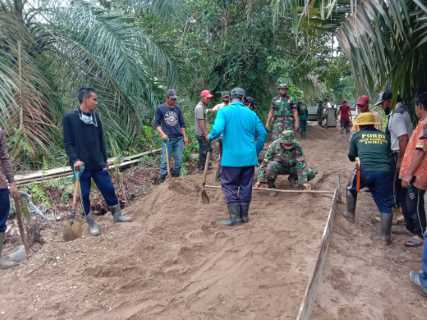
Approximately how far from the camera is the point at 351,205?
519cm

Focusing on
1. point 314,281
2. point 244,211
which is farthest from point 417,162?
point 244,211

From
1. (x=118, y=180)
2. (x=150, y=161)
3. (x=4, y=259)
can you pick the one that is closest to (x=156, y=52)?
(x=150, y=161)

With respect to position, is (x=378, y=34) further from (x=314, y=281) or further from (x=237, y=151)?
(x=314, y=281)

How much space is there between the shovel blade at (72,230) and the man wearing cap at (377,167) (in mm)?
3288

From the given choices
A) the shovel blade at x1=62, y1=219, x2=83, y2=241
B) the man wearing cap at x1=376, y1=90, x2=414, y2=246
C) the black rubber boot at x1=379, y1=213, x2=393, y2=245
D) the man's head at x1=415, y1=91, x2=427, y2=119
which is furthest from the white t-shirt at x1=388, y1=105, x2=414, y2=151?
the shovel blade at x1=62, y1=219, x2=83, y2=241

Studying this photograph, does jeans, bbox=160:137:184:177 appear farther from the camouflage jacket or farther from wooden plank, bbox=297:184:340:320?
wooden plank, bbox=297:184:340:320

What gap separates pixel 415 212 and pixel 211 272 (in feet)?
8.06

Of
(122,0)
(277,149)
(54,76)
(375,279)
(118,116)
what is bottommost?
(375,279)

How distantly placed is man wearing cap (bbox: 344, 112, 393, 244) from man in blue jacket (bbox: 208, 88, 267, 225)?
1.21m

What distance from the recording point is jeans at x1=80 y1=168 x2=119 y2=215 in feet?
16.1

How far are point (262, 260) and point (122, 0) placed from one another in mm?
8231

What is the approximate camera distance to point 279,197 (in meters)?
6.18

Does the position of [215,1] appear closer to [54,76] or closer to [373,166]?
[54,76]

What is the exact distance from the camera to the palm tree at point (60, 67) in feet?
22.5
